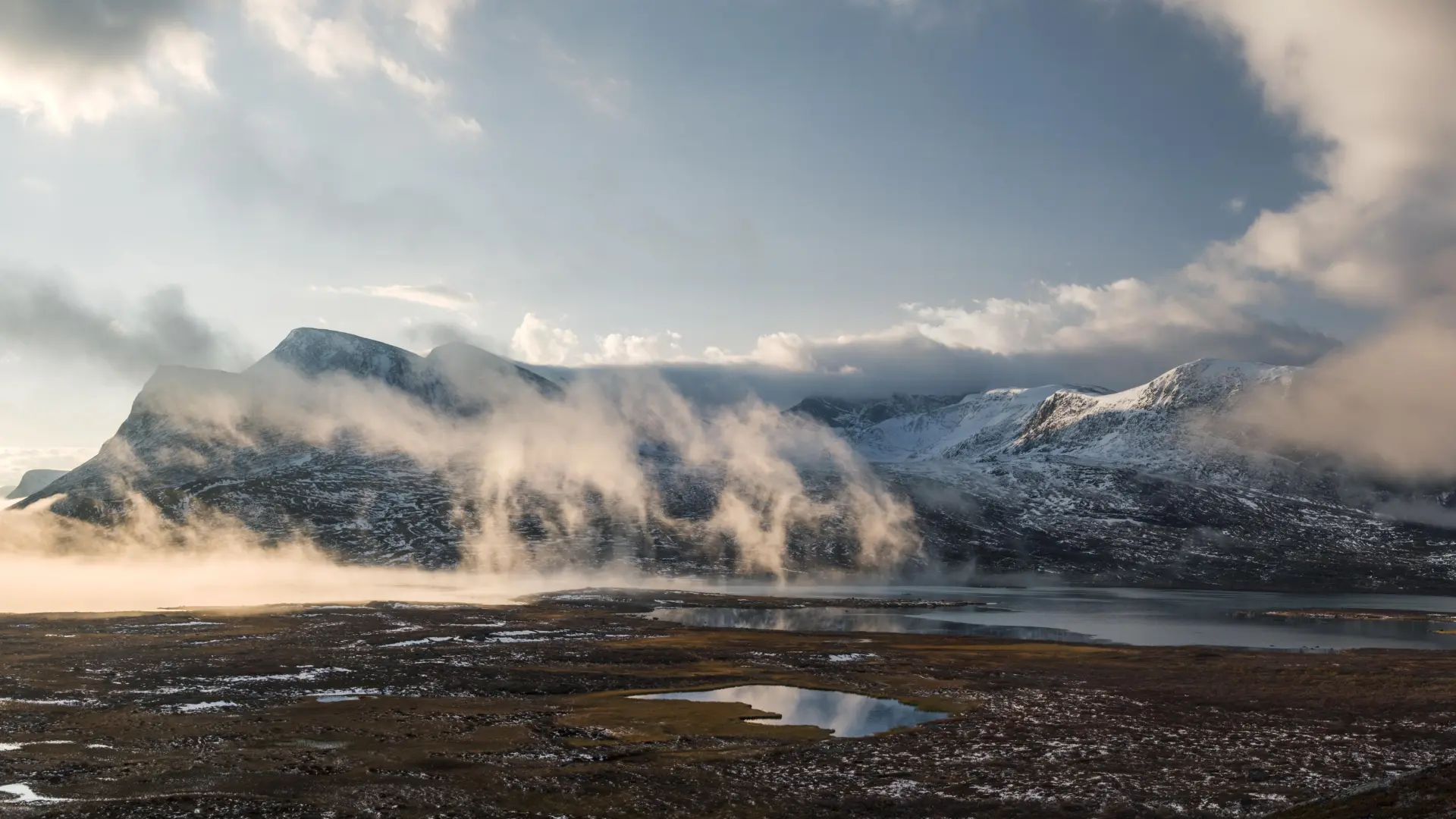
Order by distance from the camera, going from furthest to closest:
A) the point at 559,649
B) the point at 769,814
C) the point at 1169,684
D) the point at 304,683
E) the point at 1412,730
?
the point at 559,649 < the point at 1169,684 < the point at 304,683 < the point at 1412,730 < the point at 769,814

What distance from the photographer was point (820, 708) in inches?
2354

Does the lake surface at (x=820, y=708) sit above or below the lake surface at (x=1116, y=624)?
above

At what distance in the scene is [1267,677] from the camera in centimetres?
7350

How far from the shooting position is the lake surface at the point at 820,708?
53656 mm

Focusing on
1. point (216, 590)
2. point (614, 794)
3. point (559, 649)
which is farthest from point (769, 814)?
point (216, 590)

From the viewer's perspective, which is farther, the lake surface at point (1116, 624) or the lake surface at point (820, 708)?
the lake surface at point (1116, 624)

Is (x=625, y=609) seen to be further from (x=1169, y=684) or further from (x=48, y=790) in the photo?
(x=48, y=790)

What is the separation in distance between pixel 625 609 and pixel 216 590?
288ft

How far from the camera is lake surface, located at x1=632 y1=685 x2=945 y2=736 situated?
53.7m

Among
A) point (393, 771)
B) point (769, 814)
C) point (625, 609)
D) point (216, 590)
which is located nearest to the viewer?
point (769, 814)

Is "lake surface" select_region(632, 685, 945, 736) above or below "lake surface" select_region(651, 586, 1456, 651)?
above

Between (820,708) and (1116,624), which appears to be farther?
(1116,624)

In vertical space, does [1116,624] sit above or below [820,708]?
below

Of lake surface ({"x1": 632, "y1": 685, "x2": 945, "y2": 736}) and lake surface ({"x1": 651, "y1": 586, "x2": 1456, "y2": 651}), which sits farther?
lake surface ({"x1": 651, "y1": 586, "x2": 1456, "y2": 651})
